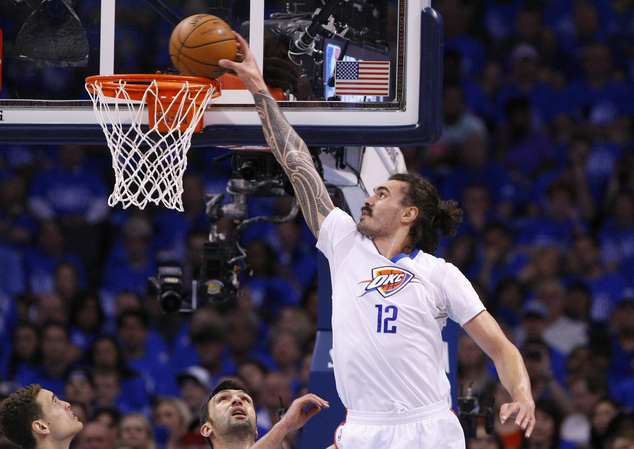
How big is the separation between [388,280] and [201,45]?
1539mm

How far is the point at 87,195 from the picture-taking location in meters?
10.5

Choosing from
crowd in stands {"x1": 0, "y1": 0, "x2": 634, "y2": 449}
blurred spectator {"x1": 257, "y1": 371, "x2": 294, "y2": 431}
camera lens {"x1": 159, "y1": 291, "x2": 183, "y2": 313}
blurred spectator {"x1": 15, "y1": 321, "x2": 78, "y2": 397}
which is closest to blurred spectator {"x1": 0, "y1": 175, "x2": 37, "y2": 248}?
crowd in stands {"x1": 0, "y1": 0, "x2": 634, "y2": 449}

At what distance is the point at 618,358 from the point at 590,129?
9.63 ft

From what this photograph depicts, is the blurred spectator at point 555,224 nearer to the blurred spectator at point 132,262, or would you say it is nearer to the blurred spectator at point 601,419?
the blurred spectator at point 601,419

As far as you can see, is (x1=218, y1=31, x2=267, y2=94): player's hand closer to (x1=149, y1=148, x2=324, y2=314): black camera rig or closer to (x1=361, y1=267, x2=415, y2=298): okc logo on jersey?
(x1=361, y1=267, x2=415, y2=298): okc logo on jersey

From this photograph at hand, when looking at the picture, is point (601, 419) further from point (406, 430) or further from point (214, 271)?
point (406, 430)

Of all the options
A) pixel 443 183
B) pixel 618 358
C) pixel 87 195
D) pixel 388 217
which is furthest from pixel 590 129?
pixel 388 217

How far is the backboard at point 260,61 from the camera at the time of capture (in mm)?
5262

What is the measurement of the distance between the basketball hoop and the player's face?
3.61ft

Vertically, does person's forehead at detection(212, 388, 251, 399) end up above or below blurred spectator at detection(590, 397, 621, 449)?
above

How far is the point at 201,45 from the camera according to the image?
189 inches

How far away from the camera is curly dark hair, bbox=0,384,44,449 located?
5289mm

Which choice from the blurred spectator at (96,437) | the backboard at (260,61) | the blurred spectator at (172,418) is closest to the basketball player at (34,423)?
the backboard at (260,61)

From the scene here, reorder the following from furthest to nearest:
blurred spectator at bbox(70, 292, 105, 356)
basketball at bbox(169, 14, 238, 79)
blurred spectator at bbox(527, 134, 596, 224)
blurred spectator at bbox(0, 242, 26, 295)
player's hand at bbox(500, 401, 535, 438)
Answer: blurred spectator at bbox(527, 134, 596, 224) < blurred spectator at bbox(0, 242, 26, 295) < blurred spectator at bbox(70, 292, 105, 356) < basketball at bbox(169, 14, 238, 79) < player's hand at bbox(500, 401, 535, 438)
